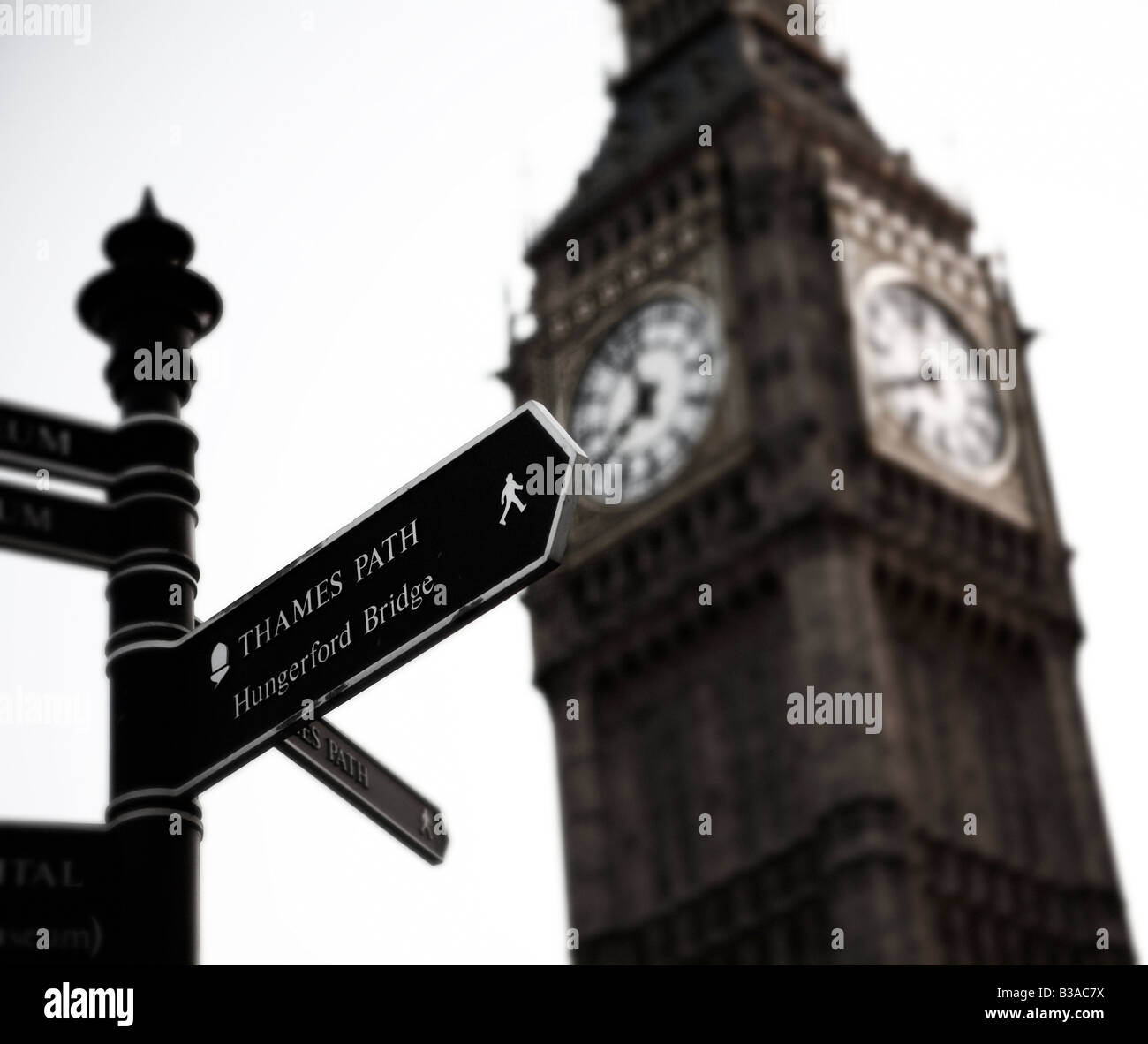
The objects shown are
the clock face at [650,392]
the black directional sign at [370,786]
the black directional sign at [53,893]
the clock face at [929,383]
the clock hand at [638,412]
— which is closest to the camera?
the black directional sign at [53,893]

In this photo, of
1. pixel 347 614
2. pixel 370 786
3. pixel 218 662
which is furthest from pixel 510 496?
pixel 370 786

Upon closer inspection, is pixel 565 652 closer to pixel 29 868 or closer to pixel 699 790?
pixel 699 790

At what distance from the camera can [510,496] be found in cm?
579

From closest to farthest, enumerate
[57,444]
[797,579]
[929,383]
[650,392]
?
[57,444], [797,579], [650,392], [929,383]

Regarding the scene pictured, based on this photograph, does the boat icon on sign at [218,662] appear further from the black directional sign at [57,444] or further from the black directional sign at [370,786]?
the black directional sign at [57,444]

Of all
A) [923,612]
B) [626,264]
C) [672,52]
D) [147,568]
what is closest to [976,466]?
[923,612]

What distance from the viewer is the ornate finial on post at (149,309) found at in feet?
21.0

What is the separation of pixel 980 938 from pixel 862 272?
43.4 feet

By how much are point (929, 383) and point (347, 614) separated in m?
40.7

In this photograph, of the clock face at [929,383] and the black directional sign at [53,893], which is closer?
the black directional sign at [53,893]

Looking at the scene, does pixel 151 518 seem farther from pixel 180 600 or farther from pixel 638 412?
pixel 638 412

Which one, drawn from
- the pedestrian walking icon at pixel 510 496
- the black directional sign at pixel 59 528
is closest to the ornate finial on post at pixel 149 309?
the black directional sign at pixel 59 528

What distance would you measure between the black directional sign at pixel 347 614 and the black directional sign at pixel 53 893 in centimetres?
25
